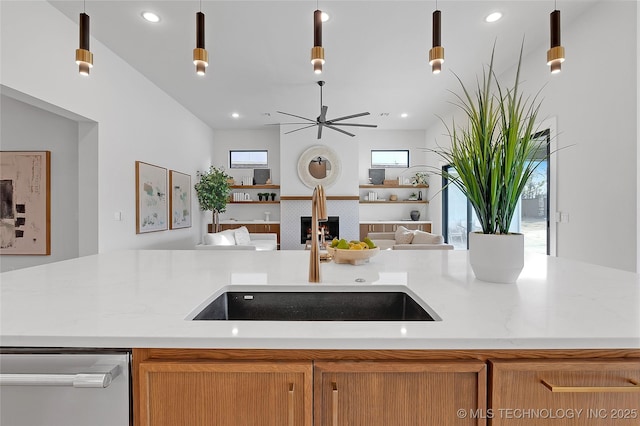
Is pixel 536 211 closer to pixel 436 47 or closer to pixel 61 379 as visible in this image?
pixel 436 47

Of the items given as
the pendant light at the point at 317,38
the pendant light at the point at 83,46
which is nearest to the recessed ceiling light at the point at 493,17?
the pendant light at the point at 317,38

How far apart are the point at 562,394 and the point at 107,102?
14.2 feet

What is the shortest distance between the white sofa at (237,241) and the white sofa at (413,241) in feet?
6.14

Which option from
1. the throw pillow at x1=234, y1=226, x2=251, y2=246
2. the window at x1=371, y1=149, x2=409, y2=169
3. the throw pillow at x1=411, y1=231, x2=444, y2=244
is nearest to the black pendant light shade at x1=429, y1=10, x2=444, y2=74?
the throw pillow at x1=411, y1=231, x2=444, y2=244

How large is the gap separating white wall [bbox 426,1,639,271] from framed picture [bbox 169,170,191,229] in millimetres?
4926

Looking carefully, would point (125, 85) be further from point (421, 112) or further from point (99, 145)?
point (421, 112)

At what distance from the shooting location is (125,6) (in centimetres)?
275

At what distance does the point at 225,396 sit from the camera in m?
0.69

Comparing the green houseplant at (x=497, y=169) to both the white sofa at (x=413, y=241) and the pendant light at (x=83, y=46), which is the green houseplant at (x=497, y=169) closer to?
the pendant light at (x=83, y=46)

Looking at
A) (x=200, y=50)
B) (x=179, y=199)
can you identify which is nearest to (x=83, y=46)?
(x=200, y=50)

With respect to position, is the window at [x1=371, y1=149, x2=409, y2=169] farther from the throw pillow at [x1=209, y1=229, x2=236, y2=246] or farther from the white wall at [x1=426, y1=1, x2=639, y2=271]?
the white wall at [x1=426, y1=1, x2=639, y2=271]

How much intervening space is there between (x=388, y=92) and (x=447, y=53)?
1.28 m

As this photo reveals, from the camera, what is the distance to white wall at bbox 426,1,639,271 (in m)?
2.45

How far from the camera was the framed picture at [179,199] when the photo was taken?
492cm
